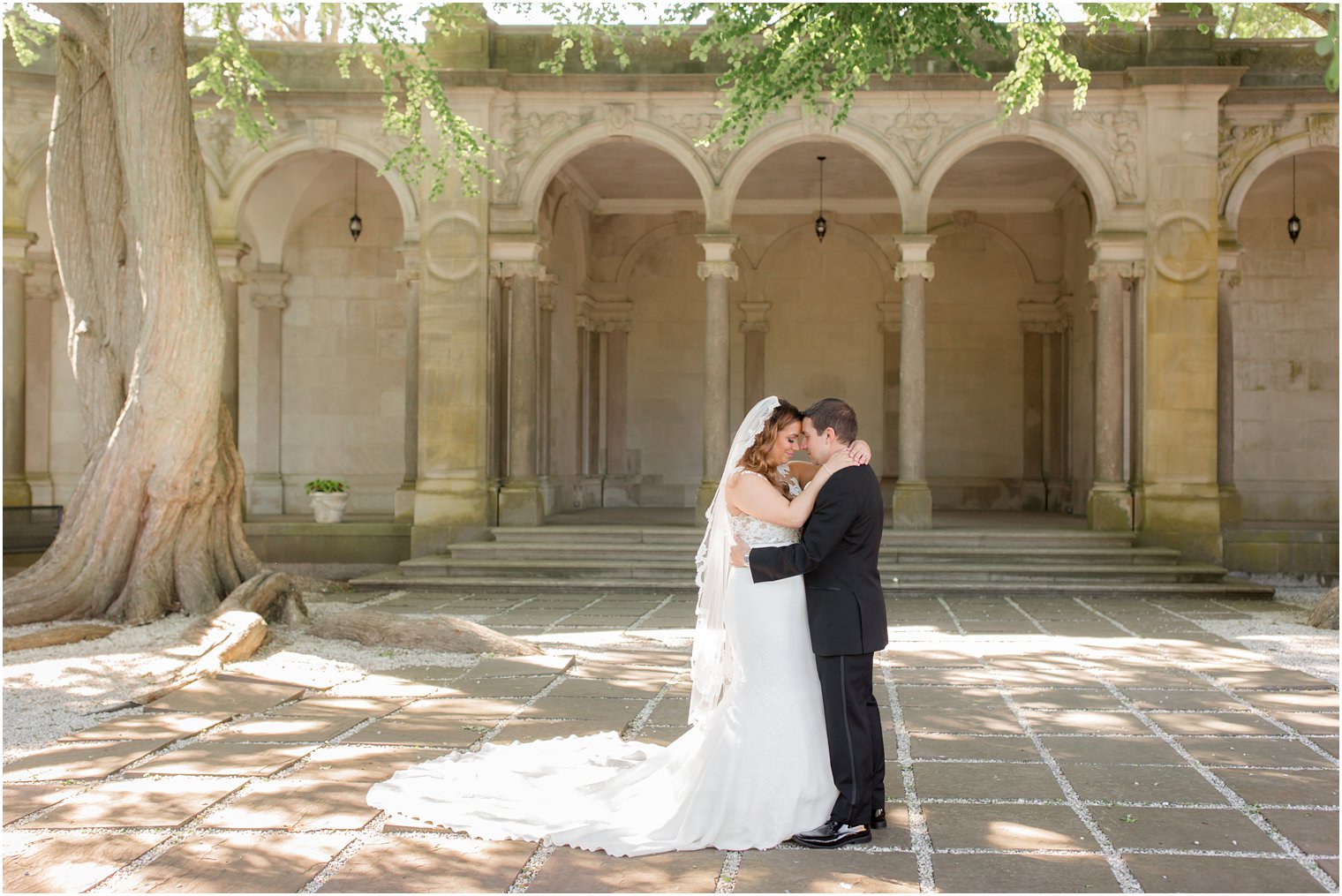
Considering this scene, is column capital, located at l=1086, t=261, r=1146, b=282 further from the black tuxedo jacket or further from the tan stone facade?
the black tuxedo jacket

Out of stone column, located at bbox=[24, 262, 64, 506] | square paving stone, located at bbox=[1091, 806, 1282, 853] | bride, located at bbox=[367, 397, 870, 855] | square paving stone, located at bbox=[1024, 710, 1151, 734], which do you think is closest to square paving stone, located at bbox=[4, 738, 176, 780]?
bride, located at bbox=[367, 397, 870, 855]

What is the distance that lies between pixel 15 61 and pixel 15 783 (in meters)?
12.9

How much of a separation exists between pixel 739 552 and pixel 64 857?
9.03ft

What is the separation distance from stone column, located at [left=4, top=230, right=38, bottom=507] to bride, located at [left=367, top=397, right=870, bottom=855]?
13.5 meters

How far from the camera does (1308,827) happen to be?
457cm

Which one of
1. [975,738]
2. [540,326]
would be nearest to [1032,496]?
[540,326]

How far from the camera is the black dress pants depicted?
4.42m

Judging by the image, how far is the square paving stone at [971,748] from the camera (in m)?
5.69

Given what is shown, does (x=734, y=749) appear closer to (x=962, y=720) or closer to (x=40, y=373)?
(x=962, y=720)

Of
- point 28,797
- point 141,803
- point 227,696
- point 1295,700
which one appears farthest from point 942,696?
point 28,797

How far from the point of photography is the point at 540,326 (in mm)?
17719

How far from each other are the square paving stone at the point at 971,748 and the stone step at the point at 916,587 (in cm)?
658

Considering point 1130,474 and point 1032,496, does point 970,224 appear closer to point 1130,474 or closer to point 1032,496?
point 1032,496

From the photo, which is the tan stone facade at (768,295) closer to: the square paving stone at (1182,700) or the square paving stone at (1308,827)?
the square paving stone at (1182,700)
